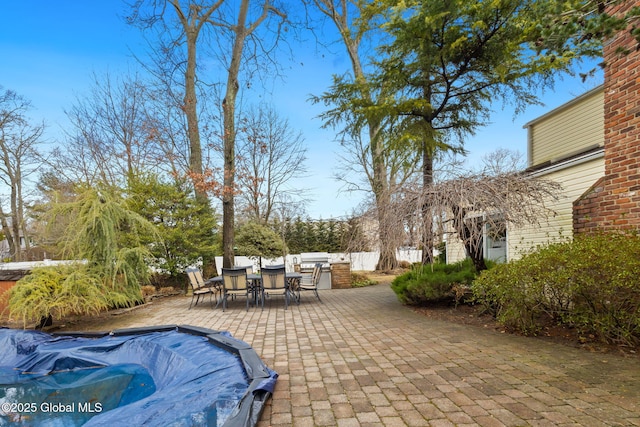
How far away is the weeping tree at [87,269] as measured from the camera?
5.65 meters

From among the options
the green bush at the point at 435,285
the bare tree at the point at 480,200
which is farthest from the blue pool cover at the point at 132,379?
the green bush at the point at 435,285

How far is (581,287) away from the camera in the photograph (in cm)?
400

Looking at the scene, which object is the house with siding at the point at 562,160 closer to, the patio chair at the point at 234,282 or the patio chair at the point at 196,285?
the patio chair at the point at 234,282

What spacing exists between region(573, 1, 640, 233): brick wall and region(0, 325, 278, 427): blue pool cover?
5.02m

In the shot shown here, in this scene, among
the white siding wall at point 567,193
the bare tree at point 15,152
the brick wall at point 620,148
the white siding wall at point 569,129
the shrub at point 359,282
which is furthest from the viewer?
the bare tree at point 15,152

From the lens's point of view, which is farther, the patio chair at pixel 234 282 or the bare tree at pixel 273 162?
the bare tree at pixel 273 162

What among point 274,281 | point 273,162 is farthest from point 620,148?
point 273,162

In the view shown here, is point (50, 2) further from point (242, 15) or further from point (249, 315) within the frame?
point (249, 315)

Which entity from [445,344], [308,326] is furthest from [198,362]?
[445,344]

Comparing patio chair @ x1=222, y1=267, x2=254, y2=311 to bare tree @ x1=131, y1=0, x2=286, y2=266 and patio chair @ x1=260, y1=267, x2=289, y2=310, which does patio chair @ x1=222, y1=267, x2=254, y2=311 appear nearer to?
patio chair @ x1=260, y1=267, x2=289, y2=310

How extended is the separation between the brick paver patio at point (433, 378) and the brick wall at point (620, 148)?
80.7 inches

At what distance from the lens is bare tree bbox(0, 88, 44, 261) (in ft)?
56.3

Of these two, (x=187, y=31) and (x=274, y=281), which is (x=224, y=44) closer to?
(x=187, y=31)

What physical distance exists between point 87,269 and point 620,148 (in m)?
9.12
